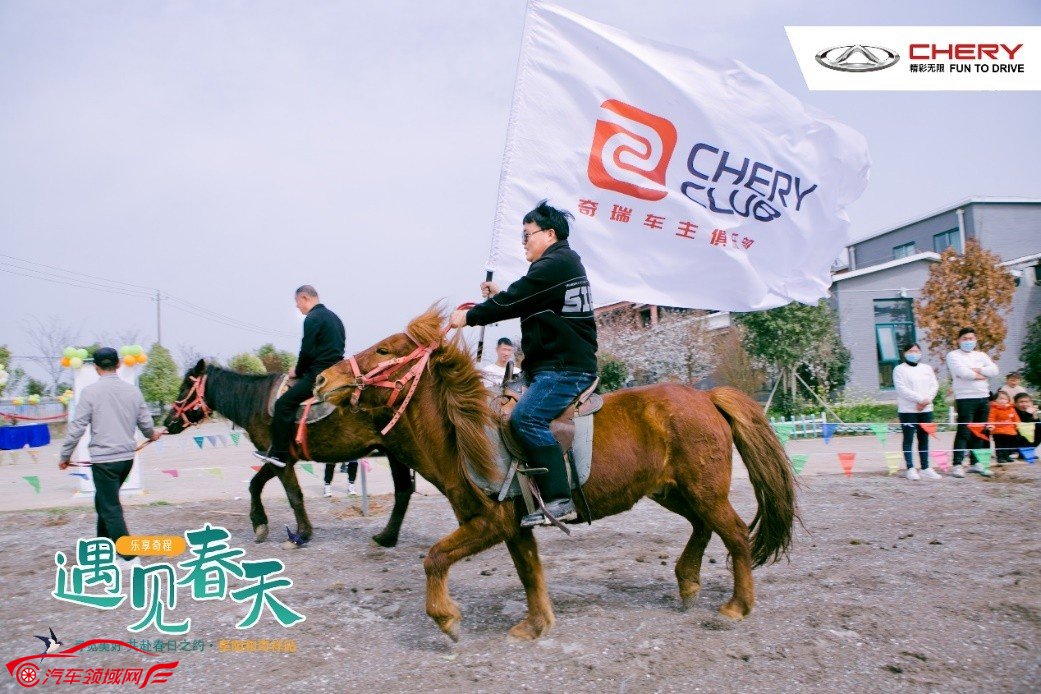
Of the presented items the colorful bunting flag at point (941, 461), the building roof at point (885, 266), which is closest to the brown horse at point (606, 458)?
the colorful bunting flag at point (941, 461)

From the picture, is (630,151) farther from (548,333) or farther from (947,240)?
(947,240)

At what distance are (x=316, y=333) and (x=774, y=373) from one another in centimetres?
1660

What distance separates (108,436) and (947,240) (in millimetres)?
33750

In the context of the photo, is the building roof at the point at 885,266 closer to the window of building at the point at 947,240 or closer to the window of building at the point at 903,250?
the window of building at the point at 947,240

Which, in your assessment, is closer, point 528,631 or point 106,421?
point 528,631

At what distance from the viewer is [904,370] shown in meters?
10.4

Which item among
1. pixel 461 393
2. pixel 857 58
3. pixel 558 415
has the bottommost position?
pixel 558 415

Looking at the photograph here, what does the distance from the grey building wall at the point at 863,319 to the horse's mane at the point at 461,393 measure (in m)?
21.0

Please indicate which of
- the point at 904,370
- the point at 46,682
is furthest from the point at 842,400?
the point at 46,682

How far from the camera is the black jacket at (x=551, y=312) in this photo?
4.25 metres

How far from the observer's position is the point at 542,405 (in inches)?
170

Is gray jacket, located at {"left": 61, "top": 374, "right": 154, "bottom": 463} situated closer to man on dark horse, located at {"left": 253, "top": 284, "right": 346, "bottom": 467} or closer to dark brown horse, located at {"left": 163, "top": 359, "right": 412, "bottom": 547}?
man on dark horse, located at {"left": 253, "top": 284, "right": 346, "bottom": 467}

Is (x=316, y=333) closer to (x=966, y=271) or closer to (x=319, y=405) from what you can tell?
(x=319, y=405)

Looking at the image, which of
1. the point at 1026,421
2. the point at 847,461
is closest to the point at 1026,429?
the point at 1026,421
